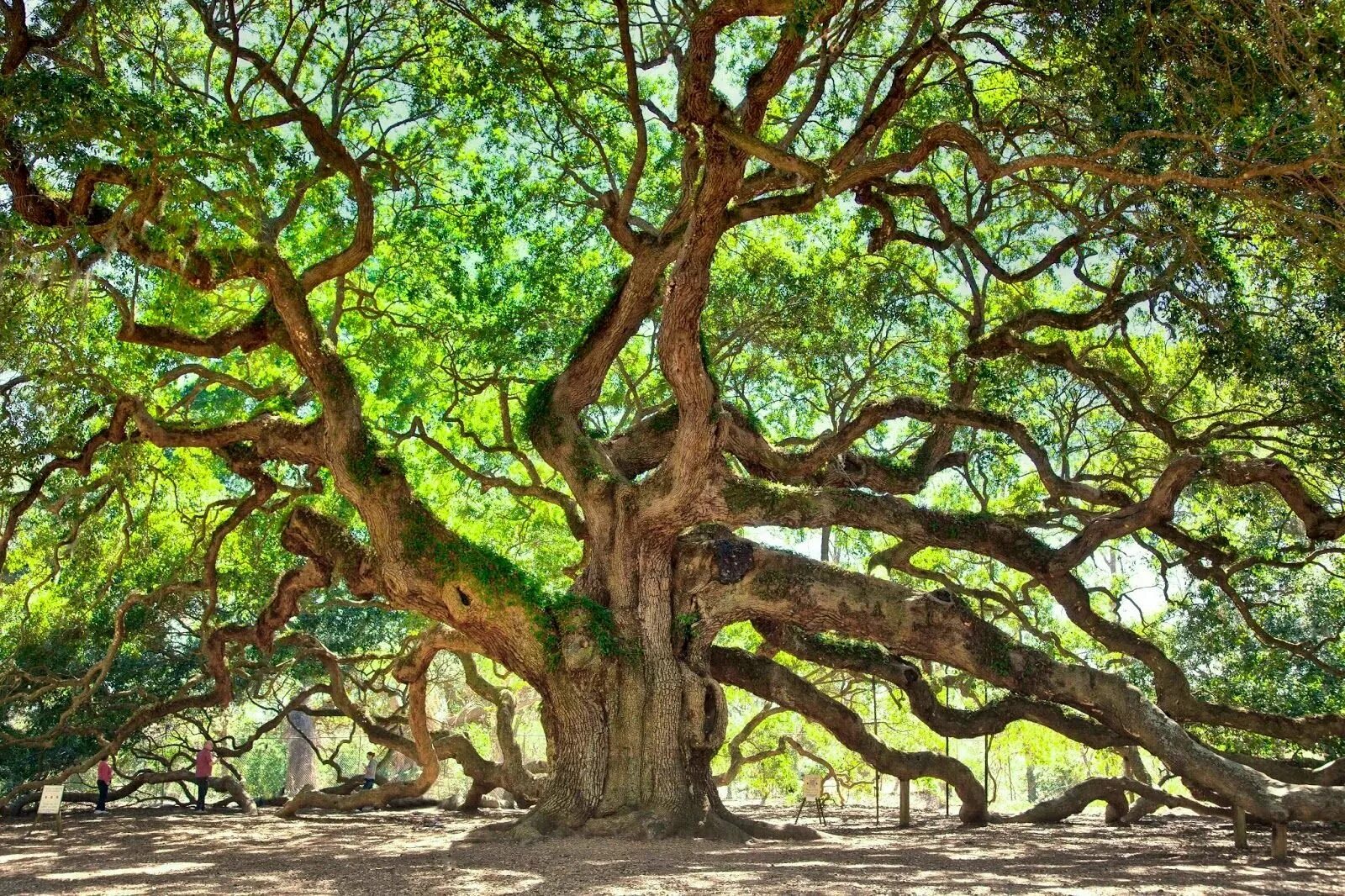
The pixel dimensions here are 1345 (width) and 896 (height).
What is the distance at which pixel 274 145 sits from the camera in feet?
26.0

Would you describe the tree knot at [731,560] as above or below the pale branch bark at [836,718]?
above

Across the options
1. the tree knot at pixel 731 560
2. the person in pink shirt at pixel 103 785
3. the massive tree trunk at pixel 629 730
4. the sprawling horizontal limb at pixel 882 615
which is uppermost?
the tree knot at pixel 731 560

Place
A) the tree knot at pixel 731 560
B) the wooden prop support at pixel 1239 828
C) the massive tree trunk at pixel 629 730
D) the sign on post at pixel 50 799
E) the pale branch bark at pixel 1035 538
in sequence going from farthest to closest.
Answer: the tree knot at pixel 731 560 → the sign on post at pixel 50 799 → the pale branch bark at pixel 1035 538 → the massive tree trunk at pixel 629 730 → the wooden prop support at pixel 1239 828

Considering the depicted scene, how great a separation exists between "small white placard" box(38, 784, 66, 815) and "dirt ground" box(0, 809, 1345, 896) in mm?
336

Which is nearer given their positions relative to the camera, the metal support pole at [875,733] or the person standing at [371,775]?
the metal support pole at [875,733]

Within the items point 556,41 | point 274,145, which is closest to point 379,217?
point 556,41

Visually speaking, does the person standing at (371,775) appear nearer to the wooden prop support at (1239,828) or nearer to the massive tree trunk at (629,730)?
the massive tree trunk at (629,730)

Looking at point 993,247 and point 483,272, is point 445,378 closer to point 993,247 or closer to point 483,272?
point 483,272

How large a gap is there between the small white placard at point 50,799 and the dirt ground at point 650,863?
13.2 inches

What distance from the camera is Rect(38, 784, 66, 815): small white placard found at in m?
9.80

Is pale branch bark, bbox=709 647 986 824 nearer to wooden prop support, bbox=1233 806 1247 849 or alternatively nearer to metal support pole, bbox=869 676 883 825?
metal support pole, bbox=869 676 883 825

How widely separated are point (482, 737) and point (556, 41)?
Answer: 27.0 metres

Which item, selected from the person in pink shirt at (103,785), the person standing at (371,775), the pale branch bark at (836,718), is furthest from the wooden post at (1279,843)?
the person in pink shirt at (103,785)

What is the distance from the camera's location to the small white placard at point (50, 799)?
9805mm
